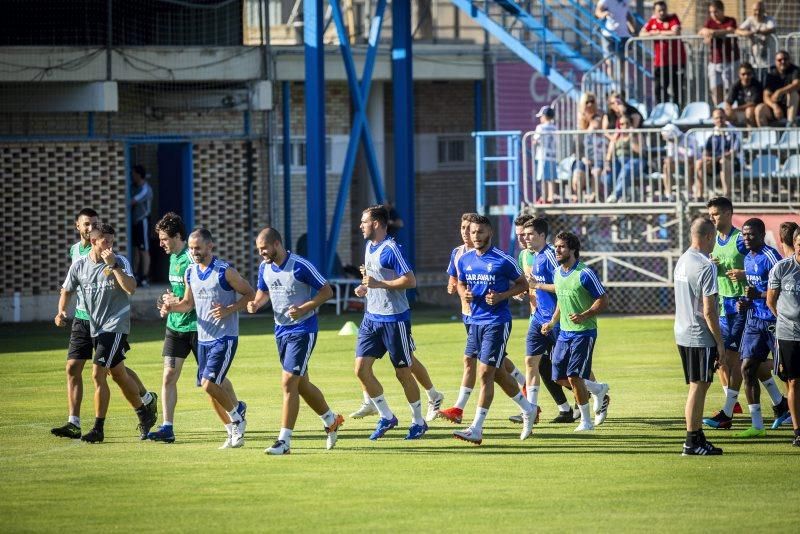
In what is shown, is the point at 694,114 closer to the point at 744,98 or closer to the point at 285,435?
the point at 744,98

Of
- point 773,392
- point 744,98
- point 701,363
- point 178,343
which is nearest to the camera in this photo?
point 701,363

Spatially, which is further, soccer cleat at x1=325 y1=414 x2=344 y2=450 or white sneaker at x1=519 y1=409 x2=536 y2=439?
white sneaker at x1=519 y1=409 x2=536 y2=439

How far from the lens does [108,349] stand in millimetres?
13391

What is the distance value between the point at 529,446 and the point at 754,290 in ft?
9.07

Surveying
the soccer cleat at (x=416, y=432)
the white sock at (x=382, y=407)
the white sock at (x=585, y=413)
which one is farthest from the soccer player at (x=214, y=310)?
the white sock at (x=585, y=413)

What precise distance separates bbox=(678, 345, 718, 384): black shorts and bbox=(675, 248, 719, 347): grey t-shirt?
5cm

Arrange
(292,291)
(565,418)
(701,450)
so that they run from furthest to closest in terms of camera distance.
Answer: (565,418) < (292,291) < (701,450)

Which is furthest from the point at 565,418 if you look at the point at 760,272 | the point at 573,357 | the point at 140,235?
the point at 140,235

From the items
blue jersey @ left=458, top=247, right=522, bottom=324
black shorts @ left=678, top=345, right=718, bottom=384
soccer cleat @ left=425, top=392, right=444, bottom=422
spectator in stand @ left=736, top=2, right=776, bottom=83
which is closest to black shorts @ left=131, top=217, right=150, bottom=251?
spectator in stand @ left=736, top=2, right=776, bottom=83

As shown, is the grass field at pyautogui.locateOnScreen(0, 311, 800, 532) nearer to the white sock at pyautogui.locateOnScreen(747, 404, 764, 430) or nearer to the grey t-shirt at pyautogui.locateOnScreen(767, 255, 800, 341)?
the white sock at pyautogui.locateOnScreen(747, 404, 764, 430)

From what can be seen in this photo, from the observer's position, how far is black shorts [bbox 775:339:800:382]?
41.0 ft

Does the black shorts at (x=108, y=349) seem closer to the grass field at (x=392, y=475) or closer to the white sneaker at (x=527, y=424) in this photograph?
the grass field at (x=392, y=475)

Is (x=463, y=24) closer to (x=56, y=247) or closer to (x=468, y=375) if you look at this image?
(x=56, y=247)

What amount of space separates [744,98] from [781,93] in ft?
2.16
